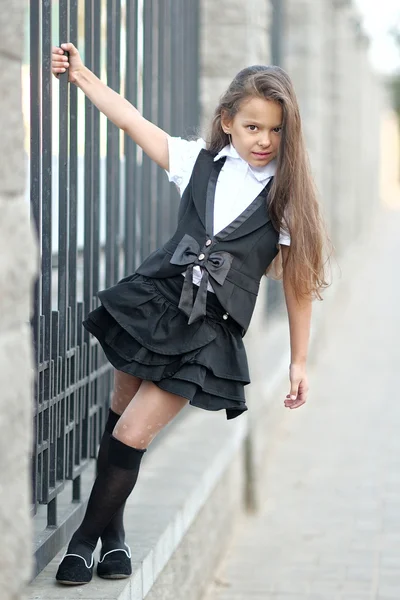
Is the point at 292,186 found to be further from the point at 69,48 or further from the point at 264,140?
the point at 69,48

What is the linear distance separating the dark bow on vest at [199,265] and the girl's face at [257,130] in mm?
302

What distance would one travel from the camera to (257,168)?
3.27m

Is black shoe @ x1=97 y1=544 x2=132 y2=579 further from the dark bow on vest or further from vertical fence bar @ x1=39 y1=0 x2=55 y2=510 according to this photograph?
the dark bow on vest

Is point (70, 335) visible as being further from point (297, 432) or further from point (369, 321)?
point (369, 321)

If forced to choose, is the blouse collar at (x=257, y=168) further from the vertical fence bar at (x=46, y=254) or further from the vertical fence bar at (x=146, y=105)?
the vertical fence bar at (x=146, y=105)

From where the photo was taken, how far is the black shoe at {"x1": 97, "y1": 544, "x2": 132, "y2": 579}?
3211 mm

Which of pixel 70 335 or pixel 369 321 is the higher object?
pixel 70 335

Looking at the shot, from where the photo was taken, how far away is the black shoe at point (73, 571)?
3.14m

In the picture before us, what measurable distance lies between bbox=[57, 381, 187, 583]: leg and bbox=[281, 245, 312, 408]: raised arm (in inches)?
16.7

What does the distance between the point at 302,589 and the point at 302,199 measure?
202 cm

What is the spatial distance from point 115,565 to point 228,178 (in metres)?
1.17

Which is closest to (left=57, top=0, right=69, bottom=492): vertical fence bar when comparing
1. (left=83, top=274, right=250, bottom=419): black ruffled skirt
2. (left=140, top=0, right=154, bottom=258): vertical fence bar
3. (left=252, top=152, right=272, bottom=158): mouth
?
(left=83, top=274, right=250, bottom=419): black ruffled skirt

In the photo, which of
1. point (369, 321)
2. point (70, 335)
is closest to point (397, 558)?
point (70, 335)

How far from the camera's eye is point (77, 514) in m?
3.69
